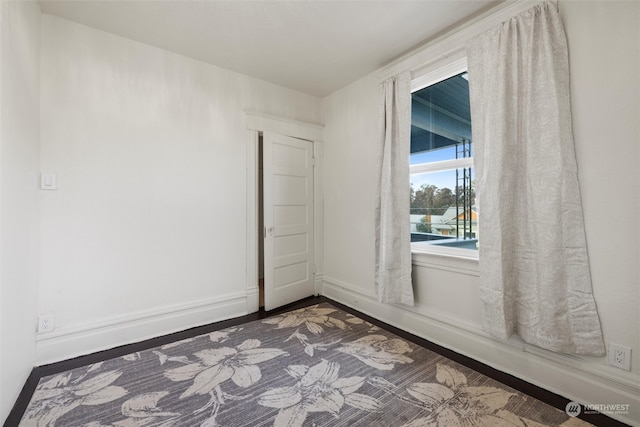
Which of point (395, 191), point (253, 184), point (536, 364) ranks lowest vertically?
point (536, 364)

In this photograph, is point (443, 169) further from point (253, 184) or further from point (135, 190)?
point (135, 190)

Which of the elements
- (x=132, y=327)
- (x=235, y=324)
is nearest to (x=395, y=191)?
(x=235, y=324)

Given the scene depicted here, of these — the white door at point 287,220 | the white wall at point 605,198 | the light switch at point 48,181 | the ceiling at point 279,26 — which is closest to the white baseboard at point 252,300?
the white door at point 287,220

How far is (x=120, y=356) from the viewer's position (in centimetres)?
221

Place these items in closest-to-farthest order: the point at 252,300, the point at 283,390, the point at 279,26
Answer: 1. the point at 283,390
2. the point at 279,26
3. the point at 252,300

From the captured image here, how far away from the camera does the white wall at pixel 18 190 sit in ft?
4.84

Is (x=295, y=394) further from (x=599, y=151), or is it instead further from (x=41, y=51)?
(x=41, y=51)

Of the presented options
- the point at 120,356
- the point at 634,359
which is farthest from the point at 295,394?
the point at 634,359

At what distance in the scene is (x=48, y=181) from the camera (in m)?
2.12

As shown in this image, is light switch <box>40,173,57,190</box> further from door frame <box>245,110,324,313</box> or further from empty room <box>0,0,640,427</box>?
door frame <box>245,110,324,313</box>

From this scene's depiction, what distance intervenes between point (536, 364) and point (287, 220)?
259 cm

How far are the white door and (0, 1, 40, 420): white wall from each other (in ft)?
6.15

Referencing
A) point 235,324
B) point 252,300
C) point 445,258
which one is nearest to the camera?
point 445,258

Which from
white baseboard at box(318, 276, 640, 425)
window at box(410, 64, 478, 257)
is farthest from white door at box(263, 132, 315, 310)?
window at box(410, 64, 478, 257)
